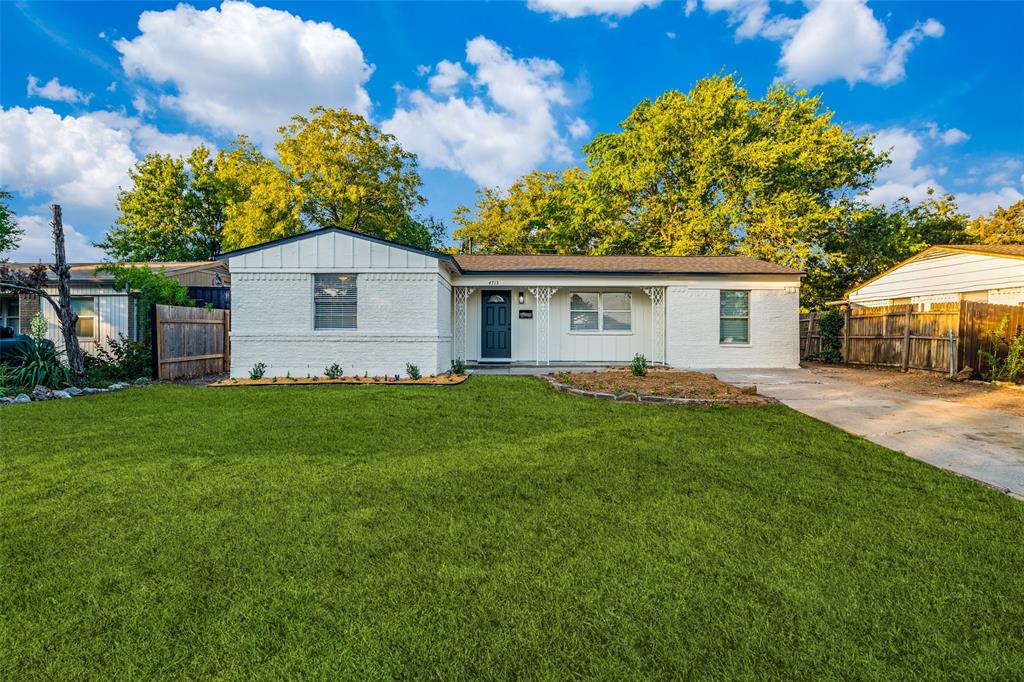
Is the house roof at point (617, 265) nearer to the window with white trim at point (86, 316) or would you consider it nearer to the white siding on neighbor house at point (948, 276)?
the white siding on neighbor house at point (948, 276)

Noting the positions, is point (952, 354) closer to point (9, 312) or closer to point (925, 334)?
point (925, 334)

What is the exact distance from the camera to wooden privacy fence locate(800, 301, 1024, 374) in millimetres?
10273

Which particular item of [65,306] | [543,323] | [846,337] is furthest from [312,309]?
[846,337]

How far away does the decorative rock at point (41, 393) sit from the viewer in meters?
8.18

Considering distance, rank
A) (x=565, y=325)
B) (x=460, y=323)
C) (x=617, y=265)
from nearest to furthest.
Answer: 1. (x=460, y=323)
2. (x=565, y=325)
3. (x=617, y=265)

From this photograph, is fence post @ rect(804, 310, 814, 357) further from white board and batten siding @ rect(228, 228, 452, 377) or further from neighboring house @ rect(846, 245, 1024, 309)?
white board and batten siding @ rect(228, 228, 452, 377)

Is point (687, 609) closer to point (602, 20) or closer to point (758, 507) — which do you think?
point (758, 507)

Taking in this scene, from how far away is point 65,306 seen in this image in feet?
31.4

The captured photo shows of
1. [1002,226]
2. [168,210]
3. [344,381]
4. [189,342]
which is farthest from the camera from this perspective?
[168,210]

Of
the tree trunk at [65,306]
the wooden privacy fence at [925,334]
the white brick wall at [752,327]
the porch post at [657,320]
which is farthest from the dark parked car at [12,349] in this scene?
the wooden privacy fence at [925,334]

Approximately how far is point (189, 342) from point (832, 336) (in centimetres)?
1946

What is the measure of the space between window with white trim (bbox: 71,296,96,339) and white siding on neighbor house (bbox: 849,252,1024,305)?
82.8ft

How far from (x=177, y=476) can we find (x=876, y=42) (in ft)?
58.6

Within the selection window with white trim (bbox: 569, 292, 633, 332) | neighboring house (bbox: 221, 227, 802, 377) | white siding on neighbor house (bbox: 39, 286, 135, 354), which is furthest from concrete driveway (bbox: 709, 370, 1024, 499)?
white siding on neighbor house (bbox: 39, 286, 135, 354)
